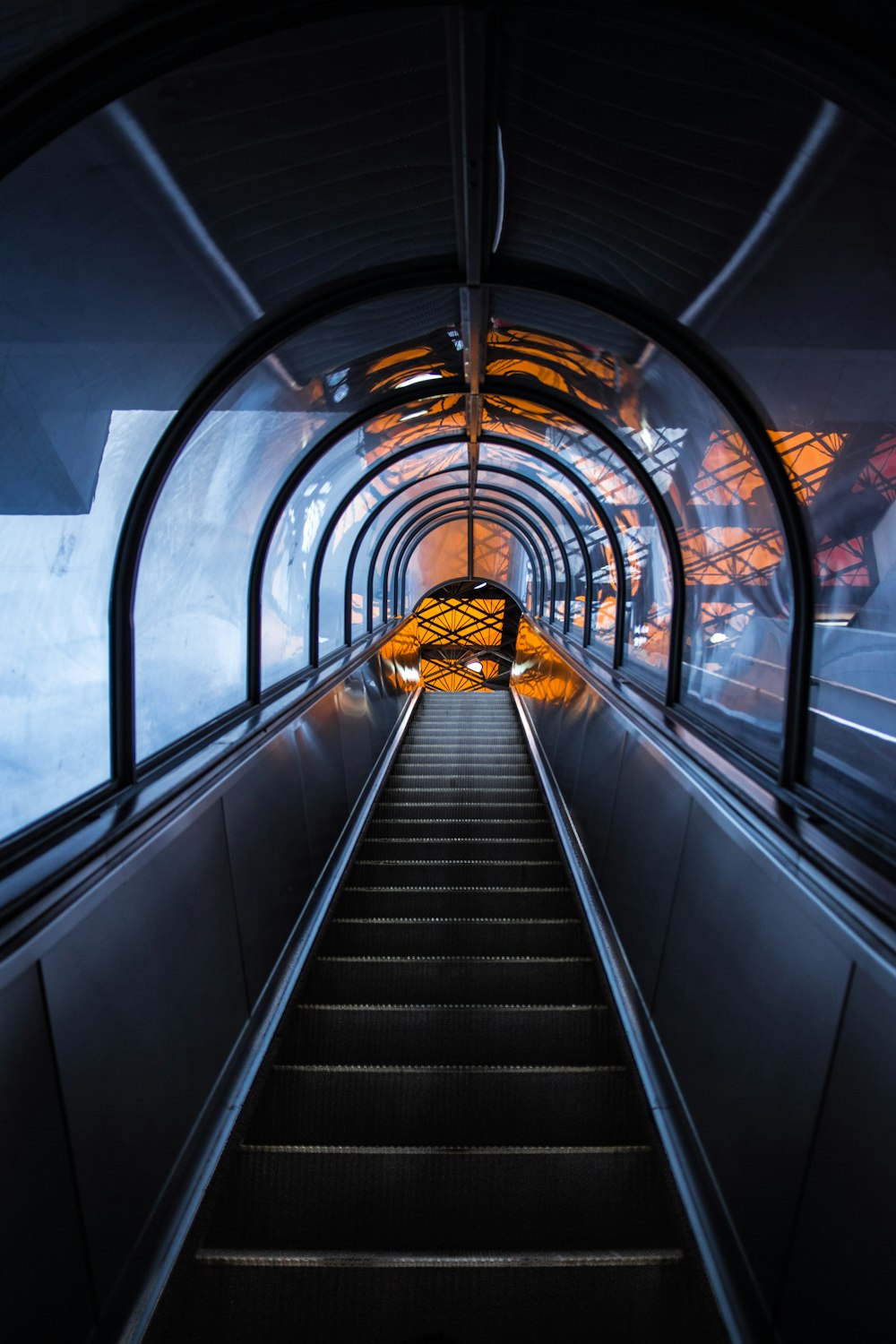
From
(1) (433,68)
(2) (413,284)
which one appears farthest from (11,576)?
(2) (413,284)

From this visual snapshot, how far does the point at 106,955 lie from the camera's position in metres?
2.21

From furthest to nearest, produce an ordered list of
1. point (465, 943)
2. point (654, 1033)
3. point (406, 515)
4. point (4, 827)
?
1. point (406, 515)
2. point (465, 943)
3. point (654, 1033)
4. point (4, 827)

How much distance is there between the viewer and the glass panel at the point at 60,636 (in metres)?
2.43

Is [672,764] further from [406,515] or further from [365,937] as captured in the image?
[406,515]

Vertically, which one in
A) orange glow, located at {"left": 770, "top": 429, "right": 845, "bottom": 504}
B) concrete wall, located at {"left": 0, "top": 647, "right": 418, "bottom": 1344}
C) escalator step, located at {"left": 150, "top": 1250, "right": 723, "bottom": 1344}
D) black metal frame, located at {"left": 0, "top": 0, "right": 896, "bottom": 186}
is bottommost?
escalator step, located at {"left": 150, "top": 1250, "right": 723, "bottom": 1344}

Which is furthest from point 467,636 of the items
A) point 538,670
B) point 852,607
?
point 852,607

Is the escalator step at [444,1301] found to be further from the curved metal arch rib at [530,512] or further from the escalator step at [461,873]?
the curved metal arch rib at [530,512]

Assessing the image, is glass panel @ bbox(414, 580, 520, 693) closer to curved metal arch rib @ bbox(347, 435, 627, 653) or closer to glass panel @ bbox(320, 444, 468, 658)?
glass panel @ bbox(320, 444, 468, 658)

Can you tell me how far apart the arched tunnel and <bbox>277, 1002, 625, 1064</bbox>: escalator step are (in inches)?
0.7

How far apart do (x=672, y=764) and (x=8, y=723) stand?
261cm

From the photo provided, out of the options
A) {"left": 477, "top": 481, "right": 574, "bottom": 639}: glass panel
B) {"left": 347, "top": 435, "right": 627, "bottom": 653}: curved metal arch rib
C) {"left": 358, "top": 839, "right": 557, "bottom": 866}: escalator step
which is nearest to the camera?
{"left": 358, "top": 839, "right": 557, "bottom": 866}: escalator step

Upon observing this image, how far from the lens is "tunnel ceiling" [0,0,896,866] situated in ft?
6.34

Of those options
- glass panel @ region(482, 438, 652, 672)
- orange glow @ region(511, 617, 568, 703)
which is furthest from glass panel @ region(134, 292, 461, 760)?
orange glow @ region(511, 617, 568, 703)

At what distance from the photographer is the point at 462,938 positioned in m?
4.38
